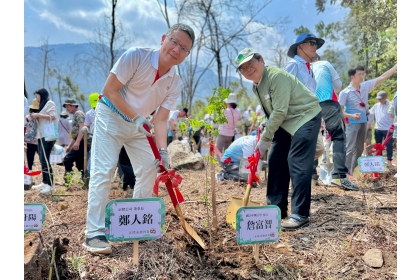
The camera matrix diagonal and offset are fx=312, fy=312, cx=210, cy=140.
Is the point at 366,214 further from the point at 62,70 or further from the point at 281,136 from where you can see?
the point at 62,70

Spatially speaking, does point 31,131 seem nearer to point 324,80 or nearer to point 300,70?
point 300,70

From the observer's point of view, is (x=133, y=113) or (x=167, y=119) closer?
(x=133, y=113)

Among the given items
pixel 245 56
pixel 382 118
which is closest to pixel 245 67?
pixel 245 56

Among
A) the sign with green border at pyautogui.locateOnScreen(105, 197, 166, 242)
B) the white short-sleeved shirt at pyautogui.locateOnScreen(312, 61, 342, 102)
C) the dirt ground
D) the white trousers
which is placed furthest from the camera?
the white short-sleeved shirt at pyautogui.locateOnScreen(312, 61, 342, 102)

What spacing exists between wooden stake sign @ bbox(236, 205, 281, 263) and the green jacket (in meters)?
0.77

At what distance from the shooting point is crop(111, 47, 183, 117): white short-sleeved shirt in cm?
211

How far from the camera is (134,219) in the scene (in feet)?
5.64

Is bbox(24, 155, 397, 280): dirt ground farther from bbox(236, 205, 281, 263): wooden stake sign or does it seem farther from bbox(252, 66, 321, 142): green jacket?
bbox(252, 66, 321, 142): green jacket

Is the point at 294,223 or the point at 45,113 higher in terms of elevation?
the point at 45,113

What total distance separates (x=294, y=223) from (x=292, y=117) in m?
0.86

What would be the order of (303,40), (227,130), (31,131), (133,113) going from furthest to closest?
(227,130)
(31,131)
(303,40)
(133,113)

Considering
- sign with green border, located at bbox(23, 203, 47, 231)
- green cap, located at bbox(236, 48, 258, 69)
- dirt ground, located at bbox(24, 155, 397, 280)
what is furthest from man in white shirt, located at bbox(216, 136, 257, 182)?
sign with green border, located at bbox(23, 203, 47, 231)

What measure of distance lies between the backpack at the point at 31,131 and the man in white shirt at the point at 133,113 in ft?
10.2
